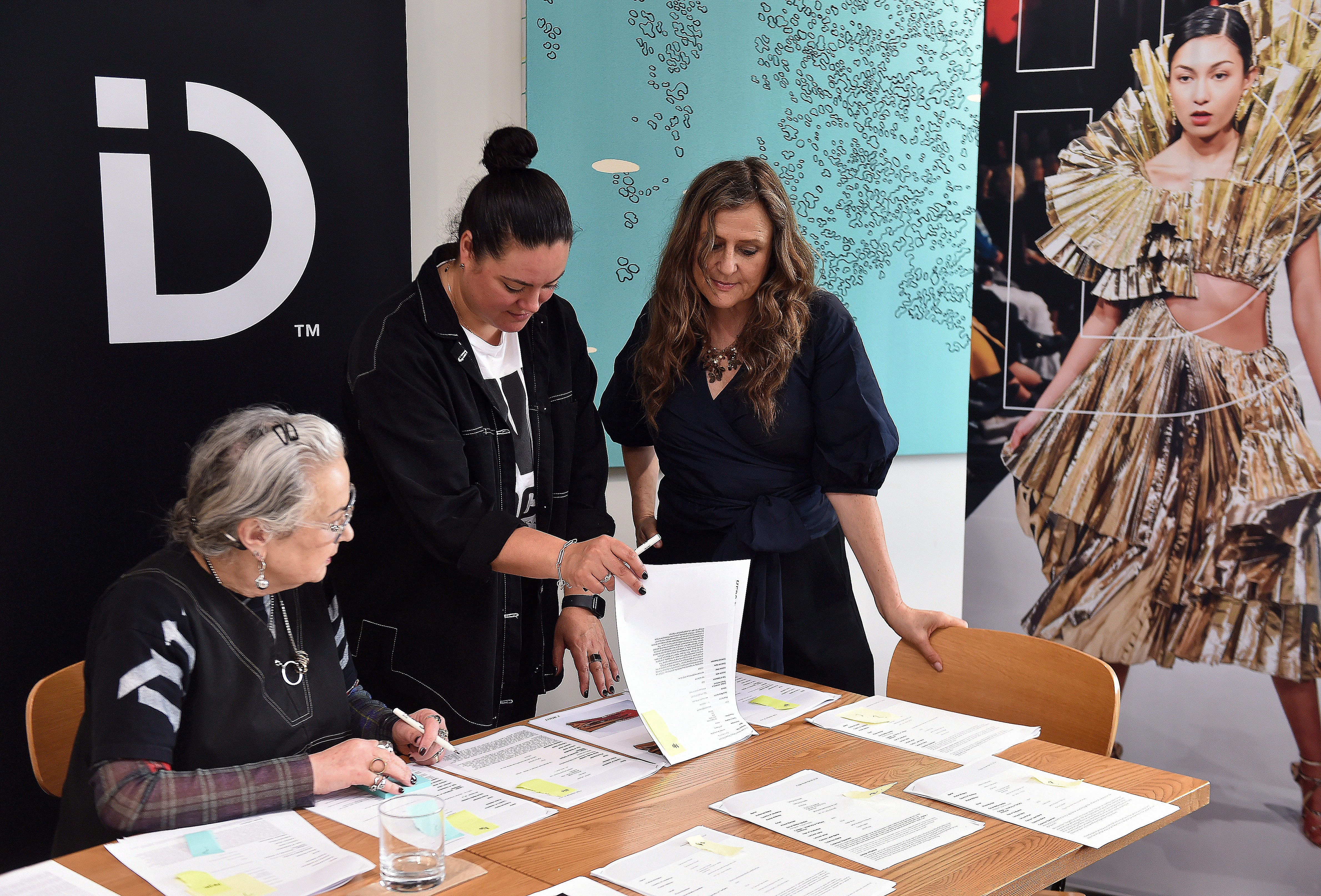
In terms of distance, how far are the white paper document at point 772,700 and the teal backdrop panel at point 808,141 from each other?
4.56 ft

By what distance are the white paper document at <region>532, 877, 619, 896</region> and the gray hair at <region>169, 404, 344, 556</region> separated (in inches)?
26.0

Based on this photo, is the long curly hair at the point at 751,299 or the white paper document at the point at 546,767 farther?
the long curly hair at the point at 751,299

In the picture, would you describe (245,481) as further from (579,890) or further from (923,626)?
(923,626)

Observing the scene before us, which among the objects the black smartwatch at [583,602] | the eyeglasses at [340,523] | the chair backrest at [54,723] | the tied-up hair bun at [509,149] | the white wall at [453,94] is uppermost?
the white wall at [453,94]

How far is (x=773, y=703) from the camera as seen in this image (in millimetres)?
2068

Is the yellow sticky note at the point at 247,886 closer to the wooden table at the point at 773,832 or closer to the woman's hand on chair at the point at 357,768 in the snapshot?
the wooden table at the point at 773,832

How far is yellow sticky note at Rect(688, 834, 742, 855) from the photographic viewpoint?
144cm

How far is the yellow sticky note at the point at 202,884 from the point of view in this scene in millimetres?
1294

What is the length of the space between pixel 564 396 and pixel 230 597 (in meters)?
0.86

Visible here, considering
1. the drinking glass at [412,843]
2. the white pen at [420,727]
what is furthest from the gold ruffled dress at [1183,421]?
the drinking glass at [412,843]

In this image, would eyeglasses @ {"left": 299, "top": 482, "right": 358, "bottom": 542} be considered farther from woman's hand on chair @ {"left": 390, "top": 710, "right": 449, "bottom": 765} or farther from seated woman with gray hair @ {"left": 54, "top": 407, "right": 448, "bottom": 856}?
woman's hand on chair @ {"left": 390, "top": 710, "right": 449, "bottom": 765}

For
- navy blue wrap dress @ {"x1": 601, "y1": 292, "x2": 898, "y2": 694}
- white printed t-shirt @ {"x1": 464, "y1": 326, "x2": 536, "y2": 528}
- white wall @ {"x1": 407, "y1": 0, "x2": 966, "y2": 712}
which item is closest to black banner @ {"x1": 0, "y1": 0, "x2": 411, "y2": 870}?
white wall @ {"x1": 407, "y1": 0, "x2": 966, "y2": 712}

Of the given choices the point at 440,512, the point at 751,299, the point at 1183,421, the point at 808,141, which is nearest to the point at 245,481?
the point at 440,512

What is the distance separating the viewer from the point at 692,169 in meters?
3.40
